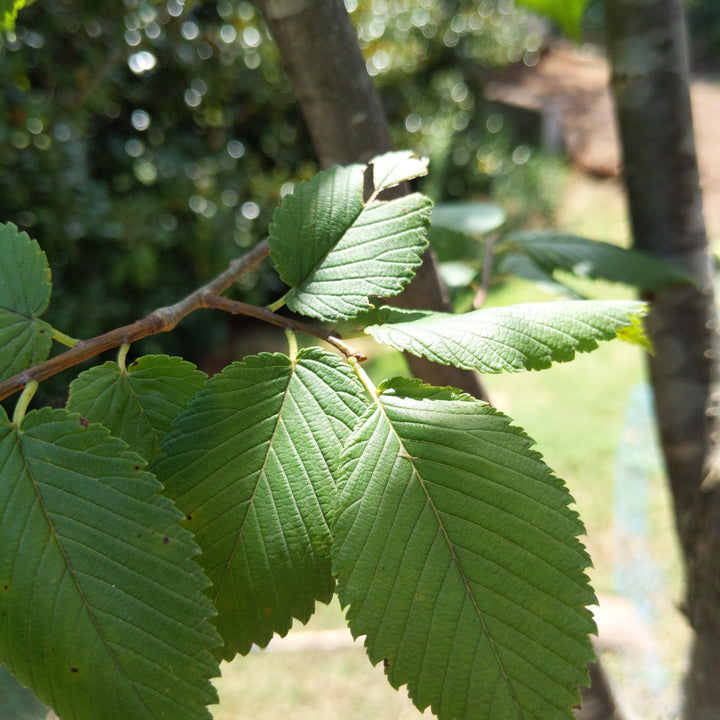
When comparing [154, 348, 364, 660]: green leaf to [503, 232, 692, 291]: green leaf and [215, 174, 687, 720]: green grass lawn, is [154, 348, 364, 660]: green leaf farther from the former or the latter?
[215, 174, 687, 720]: green grass lawn

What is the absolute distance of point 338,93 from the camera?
29.5 inches

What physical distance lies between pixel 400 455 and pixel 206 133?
337 centimetres

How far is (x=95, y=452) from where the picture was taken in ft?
1.34

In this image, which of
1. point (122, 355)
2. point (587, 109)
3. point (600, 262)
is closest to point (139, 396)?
point (122, 355)

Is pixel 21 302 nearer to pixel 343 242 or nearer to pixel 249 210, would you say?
pixel 343 242

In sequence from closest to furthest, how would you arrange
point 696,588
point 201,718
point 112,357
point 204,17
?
point 201,718
point 696,588
point 112,357
point 204,17

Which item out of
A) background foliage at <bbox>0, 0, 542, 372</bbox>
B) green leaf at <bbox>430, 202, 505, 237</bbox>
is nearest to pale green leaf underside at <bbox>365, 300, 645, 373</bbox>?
green leaf at <bbox>430, 202, 505, 237</bbox>

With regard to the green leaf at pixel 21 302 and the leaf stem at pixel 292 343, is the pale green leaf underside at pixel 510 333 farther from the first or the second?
the green leaf at pixel 21 302

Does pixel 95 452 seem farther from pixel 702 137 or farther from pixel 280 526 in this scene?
pixel 702 137

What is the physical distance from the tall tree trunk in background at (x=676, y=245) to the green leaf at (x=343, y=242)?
0.68m

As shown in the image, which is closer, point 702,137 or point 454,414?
point 454,414

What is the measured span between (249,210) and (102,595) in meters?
3.19

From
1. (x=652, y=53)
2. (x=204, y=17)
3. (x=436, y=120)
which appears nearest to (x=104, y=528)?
(x=652, y=53)

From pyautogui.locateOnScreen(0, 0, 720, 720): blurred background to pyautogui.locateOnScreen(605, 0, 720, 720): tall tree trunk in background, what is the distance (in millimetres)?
110
